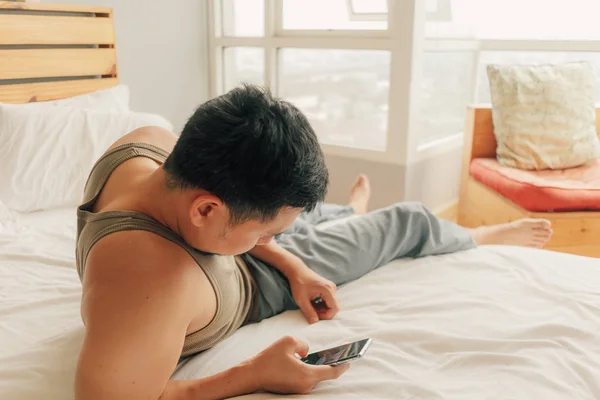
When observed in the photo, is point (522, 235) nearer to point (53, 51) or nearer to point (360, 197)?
point (360, 197)

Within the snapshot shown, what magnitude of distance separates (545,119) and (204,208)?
2021 mm

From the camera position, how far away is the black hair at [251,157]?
2.10 ft

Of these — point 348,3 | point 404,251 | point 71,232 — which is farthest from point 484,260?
point 348,3

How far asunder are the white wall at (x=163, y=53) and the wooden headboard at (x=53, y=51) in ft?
0.42

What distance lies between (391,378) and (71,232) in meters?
1.04

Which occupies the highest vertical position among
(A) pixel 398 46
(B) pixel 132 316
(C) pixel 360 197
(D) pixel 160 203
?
(A) pixel 398 46

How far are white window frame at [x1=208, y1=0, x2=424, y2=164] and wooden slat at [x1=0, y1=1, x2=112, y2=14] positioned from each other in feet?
2.57

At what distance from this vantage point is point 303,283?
1.05m

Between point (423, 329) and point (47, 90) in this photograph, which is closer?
point (423, 329)

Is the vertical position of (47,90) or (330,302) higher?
(47,90)

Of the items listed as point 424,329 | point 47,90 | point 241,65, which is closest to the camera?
point 424,329

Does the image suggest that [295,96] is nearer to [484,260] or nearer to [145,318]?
[484,260]

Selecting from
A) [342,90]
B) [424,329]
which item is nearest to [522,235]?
[424,329]

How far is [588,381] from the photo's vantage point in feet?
2.53
